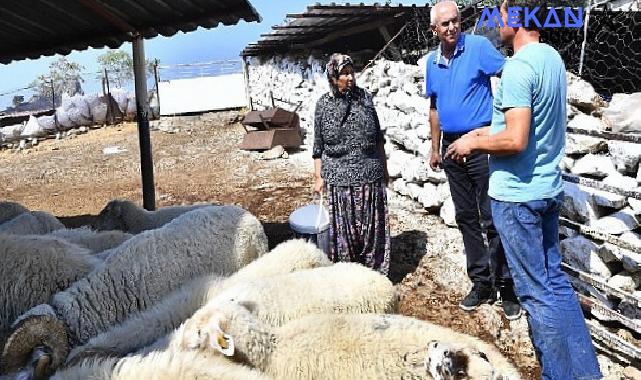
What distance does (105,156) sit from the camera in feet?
47.9

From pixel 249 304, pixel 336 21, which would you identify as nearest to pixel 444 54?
pixel 249 304

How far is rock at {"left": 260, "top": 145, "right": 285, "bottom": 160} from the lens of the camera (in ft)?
39.2

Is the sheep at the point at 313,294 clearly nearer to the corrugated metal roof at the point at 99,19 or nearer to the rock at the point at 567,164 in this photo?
the rock at the point at 567,164

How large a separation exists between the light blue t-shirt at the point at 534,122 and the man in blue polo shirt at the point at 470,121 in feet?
3.95

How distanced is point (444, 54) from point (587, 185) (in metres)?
1.47

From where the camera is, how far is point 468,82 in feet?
13.5

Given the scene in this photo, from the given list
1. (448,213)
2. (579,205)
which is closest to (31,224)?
(448,213)

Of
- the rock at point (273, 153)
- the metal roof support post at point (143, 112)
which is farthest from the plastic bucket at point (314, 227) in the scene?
the rock at point (273, 153)

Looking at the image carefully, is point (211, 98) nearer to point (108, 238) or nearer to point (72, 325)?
point (108, 238)

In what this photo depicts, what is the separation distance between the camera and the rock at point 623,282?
3874 millimetres

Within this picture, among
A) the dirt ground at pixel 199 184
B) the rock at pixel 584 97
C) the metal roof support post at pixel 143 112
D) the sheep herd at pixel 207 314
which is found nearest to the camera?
the sheep herd at pixel 207 314

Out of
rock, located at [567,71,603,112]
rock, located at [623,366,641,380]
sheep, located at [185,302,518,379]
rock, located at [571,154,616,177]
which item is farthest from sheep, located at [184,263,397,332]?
rock, located at [567,71,603,112]

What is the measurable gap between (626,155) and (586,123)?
846mm

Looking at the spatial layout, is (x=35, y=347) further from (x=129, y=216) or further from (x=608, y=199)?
(x=608, y=199)
